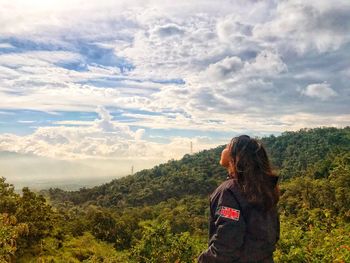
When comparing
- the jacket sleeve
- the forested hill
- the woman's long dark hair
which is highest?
the woman's long dark hair

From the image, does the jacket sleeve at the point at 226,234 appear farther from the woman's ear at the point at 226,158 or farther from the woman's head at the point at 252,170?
the woman's ear at the point at 226,158

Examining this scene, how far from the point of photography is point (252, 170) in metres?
2.95

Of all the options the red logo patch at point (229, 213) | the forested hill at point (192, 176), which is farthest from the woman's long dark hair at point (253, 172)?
the forested hill at point (192, 176)

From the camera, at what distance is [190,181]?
3853 inches

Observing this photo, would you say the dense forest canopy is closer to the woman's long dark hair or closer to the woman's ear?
the woman's long dark hair

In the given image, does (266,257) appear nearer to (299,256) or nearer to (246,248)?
(246,248)

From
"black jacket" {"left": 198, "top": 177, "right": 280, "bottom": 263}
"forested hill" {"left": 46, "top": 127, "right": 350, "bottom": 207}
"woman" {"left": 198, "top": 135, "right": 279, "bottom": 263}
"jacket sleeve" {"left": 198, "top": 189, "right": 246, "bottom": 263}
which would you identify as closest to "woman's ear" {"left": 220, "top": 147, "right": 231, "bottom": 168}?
"woman" {"left": 198, "top": 135, "right": 279, "bottom": 263}

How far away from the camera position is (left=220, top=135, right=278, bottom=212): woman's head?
2906 mm

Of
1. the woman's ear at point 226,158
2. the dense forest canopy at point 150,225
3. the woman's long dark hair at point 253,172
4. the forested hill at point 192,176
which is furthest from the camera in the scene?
the forested hill at point 192,176

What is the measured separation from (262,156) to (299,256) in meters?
5.77

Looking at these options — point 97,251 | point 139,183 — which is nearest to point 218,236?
point 97,251

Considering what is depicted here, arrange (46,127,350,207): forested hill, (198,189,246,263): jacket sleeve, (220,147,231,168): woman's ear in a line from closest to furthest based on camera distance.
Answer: (198,189,246,263): jacket sleeve < (220,147,231,168): woman's ear < (46,127,350,207): forested hill

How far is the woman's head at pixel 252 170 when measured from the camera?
9.53 ft

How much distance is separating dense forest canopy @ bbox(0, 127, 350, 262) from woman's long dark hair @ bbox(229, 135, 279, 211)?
0.61 ft
